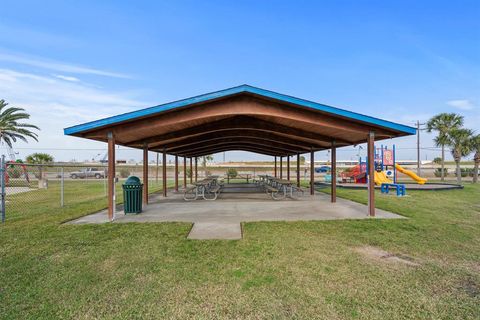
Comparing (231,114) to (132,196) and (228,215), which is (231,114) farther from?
(132,196)

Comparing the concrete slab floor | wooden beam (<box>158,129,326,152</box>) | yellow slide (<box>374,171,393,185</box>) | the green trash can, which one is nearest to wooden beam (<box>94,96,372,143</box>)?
the green trash can

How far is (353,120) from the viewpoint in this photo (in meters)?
7.87

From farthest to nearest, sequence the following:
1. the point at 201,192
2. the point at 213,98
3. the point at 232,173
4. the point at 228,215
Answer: the point at 232,173
the point at 201,192
the point at 228,215
the point at 213,98

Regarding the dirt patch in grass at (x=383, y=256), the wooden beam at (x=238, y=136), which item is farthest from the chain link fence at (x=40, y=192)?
the dirt patch in grass at (x=383, y=256)

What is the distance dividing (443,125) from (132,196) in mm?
32794

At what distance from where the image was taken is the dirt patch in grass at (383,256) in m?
4.46

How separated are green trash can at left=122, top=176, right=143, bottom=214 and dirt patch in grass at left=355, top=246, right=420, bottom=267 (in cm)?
659

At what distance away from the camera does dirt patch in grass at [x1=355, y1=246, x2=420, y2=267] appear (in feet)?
14.6

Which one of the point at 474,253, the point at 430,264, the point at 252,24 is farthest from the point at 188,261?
the point at 252,24

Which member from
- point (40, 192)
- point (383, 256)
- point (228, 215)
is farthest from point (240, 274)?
point (40, 192)

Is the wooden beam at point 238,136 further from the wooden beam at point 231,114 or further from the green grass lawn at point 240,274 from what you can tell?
the green grass lawn at point 240,274

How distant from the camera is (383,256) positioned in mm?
4699

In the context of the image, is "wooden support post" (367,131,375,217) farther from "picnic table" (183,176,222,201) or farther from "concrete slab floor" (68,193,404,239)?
"picnic table" (183,176,222,201)

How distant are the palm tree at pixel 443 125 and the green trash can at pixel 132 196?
3189cm
